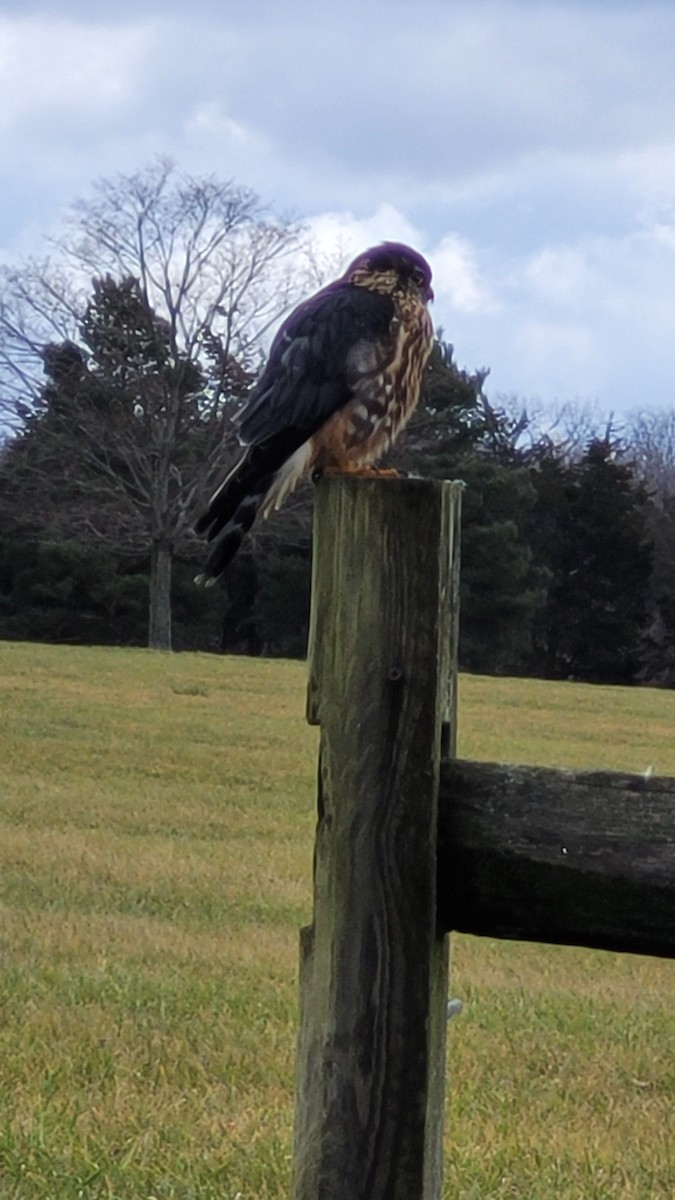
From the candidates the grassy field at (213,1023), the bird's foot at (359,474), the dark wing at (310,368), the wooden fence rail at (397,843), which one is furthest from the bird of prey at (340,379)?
the wooden fence rail at (397,843)

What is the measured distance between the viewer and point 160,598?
1123 inches

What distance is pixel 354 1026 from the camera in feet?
5.55

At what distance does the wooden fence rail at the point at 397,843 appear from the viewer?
5.50 feet

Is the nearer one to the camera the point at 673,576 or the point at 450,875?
the point at 450,875

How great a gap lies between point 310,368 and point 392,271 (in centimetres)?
41

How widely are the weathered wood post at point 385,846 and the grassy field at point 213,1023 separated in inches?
64.4

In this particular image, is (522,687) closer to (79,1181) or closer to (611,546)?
(611,546)

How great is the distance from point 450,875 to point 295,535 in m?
26.2

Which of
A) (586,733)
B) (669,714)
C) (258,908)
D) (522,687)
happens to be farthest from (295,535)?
(258,908)

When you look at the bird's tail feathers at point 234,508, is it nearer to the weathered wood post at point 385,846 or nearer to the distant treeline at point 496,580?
the weathered wood post at point 385,846

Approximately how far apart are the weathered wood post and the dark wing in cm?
164

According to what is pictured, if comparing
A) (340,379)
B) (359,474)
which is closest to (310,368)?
(340,379)

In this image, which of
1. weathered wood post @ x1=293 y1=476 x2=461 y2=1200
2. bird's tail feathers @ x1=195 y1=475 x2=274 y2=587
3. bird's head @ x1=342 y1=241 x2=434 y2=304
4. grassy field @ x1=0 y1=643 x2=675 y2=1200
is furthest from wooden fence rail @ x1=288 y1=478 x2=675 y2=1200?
bird's head @ x1=342 y1=241 x2=434 y2=304

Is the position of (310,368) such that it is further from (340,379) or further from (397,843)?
(397,843)
